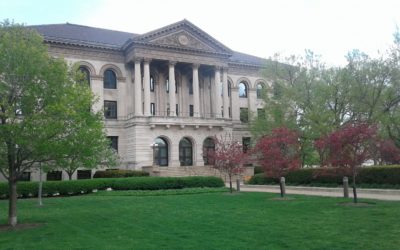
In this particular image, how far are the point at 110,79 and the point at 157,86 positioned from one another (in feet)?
19.3

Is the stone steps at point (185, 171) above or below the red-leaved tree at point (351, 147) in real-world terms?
below

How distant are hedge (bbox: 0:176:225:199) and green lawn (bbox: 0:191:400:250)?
1019 centimetres

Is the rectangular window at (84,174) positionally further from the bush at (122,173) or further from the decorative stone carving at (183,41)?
the decorative stone carving at (183,41)

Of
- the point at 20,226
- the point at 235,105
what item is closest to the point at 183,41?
the point at 235,105

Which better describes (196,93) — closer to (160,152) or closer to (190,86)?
(190,86)

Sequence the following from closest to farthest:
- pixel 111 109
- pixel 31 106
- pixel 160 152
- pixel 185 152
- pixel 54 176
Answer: pixel 31 106
pixel 54 176
pixel 160 152
pixel 111 109
pixel 185 152

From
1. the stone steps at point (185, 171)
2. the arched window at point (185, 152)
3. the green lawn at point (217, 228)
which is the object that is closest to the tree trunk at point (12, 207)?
the green lawn at point (217, 228)

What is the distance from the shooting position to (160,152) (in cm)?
5222

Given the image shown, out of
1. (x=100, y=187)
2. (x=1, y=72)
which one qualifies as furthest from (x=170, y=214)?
(x=100, y=187)

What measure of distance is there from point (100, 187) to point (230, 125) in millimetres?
25627

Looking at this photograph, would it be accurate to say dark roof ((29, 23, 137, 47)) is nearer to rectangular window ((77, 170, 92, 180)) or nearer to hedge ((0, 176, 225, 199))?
rectangular window ((77, 170, 92, 180))

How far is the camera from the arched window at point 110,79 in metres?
52.3

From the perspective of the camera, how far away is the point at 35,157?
16.0 m

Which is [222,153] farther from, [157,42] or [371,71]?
[157,42]
